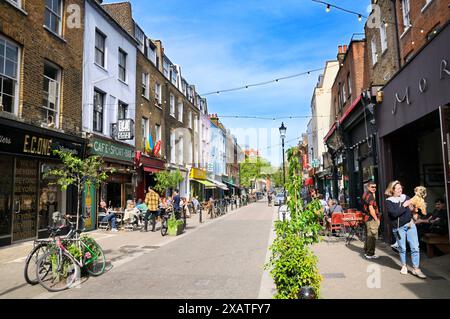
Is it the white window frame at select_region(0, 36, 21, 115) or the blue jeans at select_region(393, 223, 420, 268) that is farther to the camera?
the white window frame at select_region(0, 36, 21, 115)

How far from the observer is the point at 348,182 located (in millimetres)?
15852

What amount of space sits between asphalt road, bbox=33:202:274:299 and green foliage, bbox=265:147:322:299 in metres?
1.14

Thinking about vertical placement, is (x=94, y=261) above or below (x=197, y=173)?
below

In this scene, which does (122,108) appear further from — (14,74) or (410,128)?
(410,128)

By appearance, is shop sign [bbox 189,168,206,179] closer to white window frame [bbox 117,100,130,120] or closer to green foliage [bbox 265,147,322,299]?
white window frame [bbox 117,100,130,120]

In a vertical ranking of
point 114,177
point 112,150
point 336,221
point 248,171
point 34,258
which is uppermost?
point 248,171

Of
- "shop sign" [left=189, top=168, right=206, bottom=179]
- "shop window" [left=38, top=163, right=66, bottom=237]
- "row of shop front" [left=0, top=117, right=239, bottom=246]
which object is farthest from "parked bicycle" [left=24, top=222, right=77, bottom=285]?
"shop sign" [left=189, top=168, right=206, bottom=179]

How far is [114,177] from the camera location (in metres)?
17.2

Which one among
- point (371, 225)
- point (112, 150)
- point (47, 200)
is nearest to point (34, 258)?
point (47, 200)

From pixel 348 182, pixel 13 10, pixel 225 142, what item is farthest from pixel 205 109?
pixel 13 10

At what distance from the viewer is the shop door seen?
35.0ft

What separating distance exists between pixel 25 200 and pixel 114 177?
6.21 m
